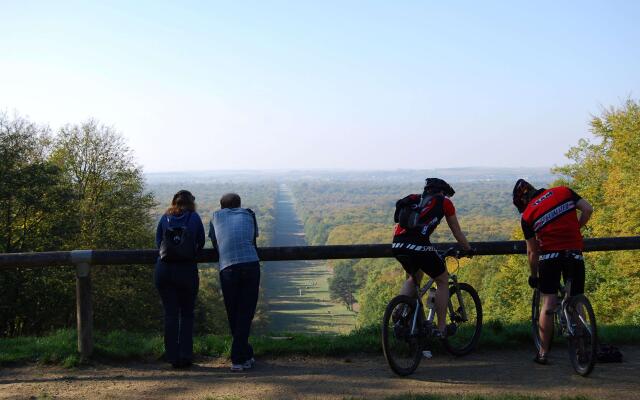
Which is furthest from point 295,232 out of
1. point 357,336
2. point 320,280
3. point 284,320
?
point 357,336

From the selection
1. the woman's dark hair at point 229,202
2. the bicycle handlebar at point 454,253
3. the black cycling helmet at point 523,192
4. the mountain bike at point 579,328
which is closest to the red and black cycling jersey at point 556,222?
the black cycling helmet at point 523,192

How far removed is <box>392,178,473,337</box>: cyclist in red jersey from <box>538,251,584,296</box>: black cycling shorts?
2.72 feet

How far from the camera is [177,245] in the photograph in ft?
20.1

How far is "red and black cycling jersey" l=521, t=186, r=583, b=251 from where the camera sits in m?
5.83

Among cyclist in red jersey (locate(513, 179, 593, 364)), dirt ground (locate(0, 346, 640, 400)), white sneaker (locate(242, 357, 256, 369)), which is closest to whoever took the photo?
dirt ground (locate(0, 346, 640, 400))

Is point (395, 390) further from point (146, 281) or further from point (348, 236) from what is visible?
point (348, 236)

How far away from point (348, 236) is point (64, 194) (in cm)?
8554

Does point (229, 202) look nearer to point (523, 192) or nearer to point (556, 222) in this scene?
point (523, 192)

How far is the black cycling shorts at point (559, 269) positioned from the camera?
584cm

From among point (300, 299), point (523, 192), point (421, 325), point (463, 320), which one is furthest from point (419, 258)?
point (300, 299)

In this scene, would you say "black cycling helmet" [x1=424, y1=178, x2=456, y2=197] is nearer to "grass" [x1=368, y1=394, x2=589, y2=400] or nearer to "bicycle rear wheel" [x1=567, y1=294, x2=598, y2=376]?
"bicycle rear wheel" [x1=567, y1=294, x2=598, y2=376]

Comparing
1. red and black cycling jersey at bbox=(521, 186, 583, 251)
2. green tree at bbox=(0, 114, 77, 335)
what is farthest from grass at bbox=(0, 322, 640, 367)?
green tree at bbox=(0, 114, 77, 335)

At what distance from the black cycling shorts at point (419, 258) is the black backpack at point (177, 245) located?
205cm

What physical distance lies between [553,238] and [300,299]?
9240 cm
